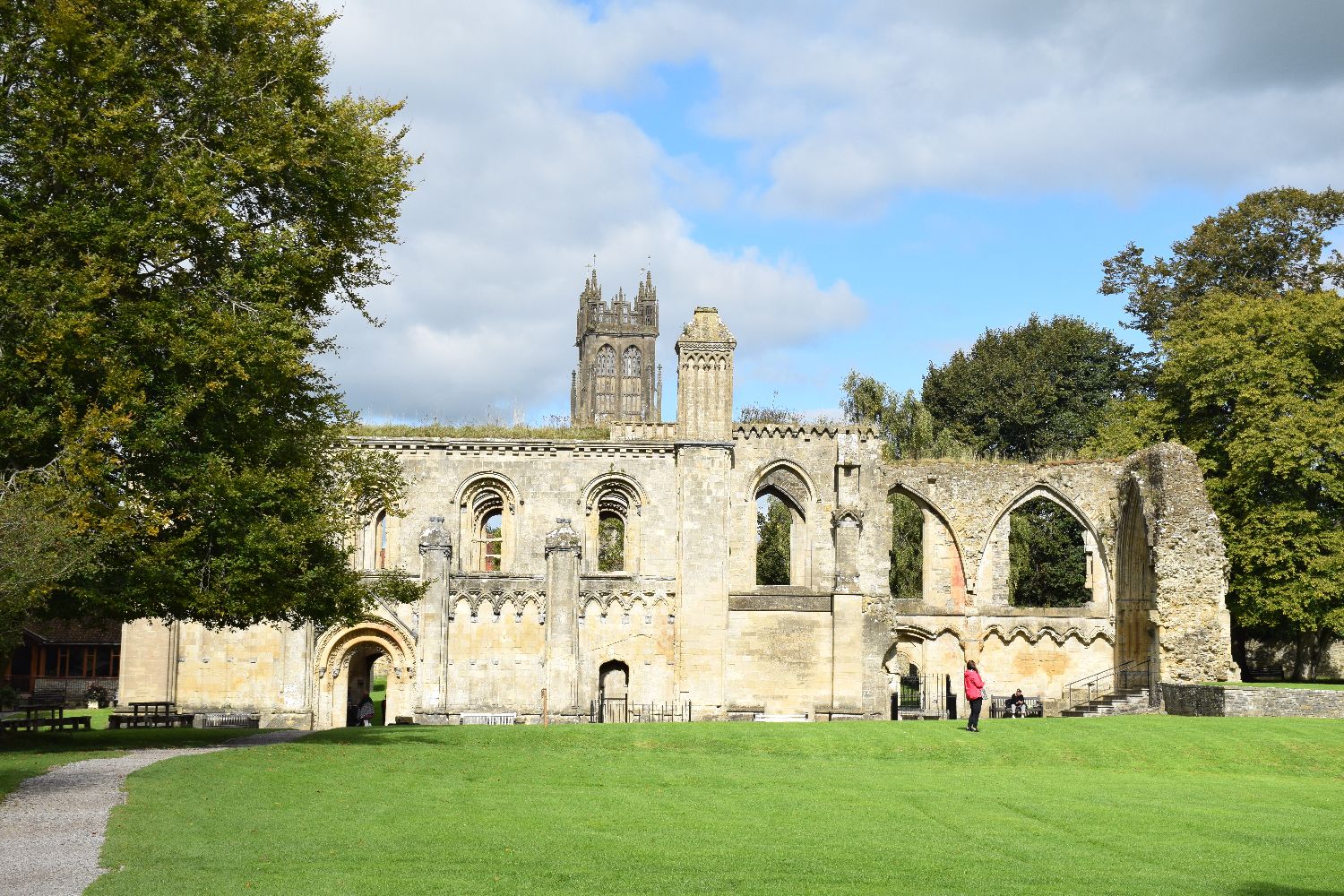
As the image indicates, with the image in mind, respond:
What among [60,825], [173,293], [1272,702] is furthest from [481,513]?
[60,825]

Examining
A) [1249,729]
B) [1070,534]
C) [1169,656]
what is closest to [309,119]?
[1249,729]

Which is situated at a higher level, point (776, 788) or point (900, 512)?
point (900, 512)

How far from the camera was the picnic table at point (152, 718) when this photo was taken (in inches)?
1162

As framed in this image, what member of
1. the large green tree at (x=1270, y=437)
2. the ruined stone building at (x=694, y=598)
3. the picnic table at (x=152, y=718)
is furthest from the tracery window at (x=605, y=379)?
the picnic table at (x=152, y=718)

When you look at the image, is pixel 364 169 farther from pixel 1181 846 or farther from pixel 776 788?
pixel 1181 846

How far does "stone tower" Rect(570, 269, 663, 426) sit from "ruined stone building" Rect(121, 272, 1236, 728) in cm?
5213

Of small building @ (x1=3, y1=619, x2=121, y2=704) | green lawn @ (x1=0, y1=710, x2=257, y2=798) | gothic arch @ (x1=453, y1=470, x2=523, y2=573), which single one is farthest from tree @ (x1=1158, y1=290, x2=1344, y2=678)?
small building @ (x1=3, y1=619, x2=121, y2=704)

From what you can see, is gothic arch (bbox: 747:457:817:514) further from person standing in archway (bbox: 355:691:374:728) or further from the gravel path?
the gravel path

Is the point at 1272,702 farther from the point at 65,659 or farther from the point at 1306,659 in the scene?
the point at 65,659

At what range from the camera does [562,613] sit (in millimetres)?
34969

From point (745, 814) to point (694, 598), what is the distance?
62.3 ft

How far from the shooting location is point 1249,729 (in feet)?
88.5

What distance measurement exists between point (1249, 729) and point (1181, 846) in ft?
43.2

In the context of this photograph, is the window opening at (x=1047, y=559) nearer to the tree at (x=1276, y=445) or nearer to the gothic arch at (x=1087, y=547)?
the tree at (x=1276, y=445)
